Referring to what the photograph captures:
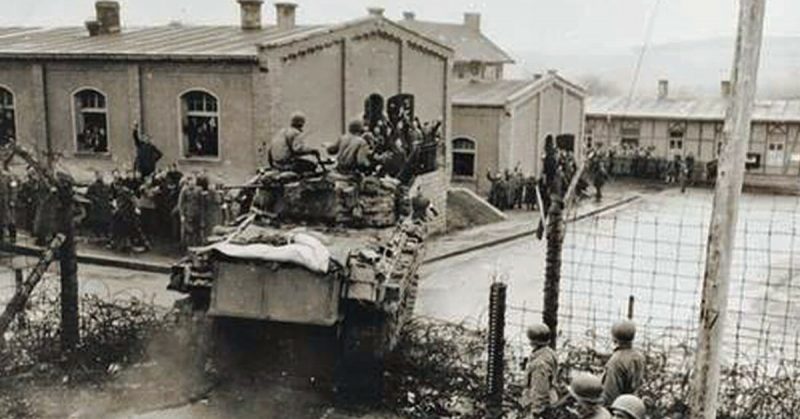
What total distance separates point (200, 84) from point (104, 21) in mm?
6342

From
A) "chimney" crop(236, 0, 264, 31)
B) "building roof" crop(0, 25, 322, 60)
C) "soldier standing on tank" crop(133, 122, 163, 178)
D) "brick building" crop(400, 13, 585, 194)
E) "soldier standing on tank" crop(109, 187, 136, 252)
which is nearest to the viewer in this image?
"soldier standing on tank" crop(109, 187, 136, 252)

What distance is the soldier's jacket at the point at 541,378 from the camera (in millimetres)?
9148

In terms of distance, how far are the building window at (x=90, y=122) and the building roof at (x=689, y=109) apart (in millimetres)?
25264

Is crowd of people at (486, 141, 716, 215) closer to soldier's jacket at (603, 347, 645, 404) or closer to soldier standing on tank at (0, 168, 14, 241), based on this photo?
soldier standing on tank at (0, 168, 14, 241)

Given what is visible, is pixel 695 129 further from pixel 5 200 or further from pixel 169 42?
pixel 5 200

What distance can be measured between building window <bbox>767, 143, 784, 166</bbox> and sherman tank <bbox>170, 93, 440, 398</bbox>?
35312 mm

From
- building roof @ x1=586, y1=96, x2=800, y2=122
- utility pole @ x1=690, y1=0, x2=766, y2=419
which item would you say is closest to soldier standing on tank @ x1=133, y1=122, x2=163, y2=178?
utility pole @ x1=690, y1=0, x2=766, y2=419

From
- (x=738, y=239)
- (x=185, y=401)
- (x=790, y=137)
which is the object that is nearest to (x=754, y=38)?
(x=185, y=401)

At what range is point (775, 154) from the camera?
44.3 metres

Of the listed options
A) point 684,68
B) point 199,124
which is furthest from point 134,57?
point 684,68

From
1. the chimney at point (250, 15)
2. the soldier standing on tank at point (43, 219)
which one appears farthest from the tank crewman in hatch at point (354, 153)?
the chimney at point (250, 15)

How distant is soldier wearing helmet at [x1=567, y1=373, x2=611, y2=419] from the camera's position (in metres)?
7.16

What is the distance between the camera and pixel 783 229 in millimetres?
30828

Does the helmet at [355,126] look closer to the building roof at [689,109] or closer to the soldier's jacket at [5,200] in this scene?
the soldier's jacket at [5,200]
